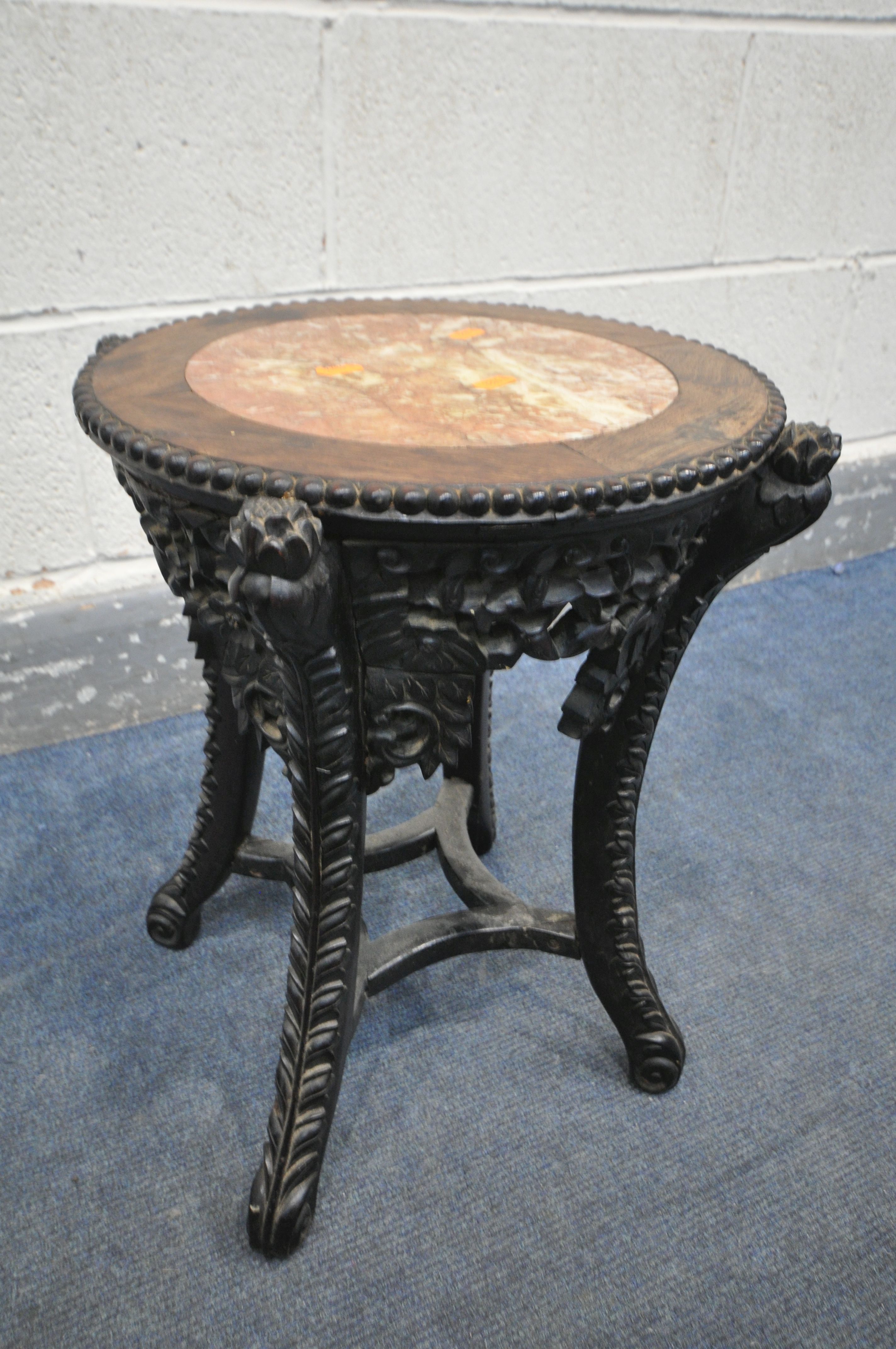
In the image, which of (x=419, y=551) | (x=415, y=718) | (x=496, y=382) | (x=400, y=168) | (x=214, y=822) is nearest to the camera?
(x=419, y=551)

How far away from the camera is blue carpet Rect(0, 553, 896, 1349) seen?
3.49ft

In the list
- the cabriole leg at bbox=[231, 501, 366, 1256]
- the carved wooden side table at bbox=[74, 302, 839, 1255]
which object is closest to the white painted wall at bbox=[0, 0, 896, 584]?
the carved wooden side table at bbox=[74, 302, 839, 1255]

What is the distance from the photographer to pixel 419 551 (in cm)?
83

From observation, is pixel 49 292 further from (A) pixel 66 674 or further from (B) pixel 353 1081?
(B) pixel 353 1081

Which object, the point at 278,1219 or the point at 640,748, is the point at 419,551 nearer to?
the point at 640,748

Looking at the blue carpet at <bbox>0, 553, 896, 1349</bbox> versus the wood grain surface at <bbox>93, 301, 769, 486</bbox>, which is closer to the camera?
the wood grain surface at <bbox>93, 301, 769, 486</bbox>

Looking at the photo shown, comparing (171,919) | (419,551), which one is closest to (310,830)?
(419,551)

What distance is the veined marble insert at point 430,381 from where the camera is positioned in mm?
936

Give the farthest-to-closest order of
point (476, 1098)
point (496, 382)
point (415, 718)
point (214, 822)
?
point (214, 822)
point (476, 1098)
point (496, 382)
point (415, 718)

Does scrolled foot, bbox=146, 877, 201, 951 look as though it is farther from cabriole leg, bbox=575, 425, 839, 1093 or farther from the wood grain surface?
the wood grain surface

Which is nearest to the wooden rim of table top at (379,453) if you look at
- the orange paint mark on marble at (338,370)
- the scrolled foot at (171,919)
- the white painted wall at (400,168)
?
the orange paint mark on marble at (338,370)

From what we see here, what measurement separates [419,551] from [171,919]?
2.85 feet

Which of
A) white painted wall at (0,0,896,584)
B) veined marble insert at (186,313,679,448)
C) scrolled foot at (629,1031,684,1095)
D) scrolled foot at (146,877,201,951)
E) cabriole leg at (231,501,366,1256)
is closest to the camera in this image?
cabriole leg at (231,501,366,1256)

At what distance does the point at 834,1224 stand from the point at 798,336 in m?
2.06
